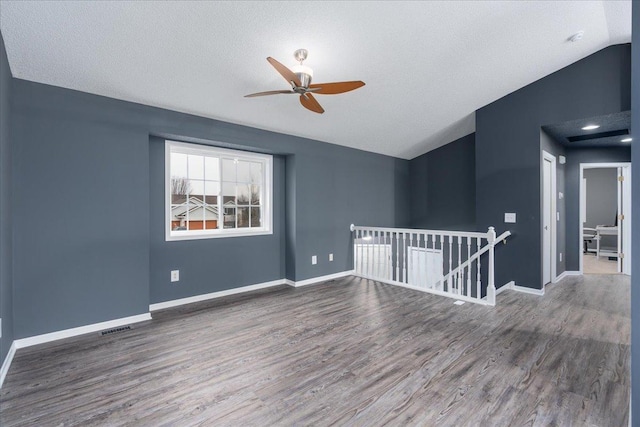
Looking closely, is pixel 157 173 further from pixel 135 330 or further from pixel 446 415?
pixel 446 415

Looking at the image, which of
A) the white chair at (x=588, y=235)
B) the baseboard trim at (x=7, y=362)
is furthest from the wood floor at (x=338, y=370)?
the white chair at (x=588, y=235)

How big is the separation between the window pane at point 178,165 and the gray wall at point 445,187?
4756 mm

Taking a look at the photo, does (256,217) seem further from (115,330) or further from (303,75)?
(303,75)

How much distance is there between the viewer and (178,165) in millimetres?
3727

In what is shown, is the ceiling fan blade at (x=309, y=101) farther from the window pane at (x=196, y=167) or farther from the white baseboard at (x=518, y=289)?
the white baseboard at (x=518, y=289)

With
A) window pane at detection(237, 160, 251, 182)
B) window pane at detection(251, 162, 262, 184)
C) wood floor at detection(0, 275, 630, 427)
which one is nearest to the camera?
wood floor at detection(0, 275, 630, 427)

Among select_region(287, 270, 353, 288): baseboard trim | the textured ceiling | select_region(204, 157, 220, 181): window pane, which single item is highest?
the textured ceiling

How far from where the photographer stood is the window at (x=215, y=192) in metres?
3.71

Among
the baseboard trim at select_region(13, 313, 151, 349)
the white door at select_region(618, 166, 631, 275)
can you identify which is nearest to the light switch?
the white door at select_region(618, 166, 631, 275)

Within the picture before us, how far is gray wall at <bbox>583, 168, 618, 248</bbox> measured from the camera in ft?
25.0

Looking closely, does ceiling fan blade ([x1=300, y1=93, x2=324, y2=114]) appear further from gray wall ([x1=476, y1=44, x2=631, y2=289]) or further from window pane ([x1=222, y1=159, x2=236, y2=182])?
gray wall ([x1=476, y1=44, x2=631, y2=289])

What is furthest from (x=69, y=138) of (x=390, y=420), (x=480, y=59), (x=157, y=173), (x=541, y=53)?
(x=541, y=53)

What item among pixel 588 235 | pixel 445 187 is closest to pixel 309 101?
pixel 445 187

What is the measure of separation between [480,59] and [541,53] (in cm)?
80
